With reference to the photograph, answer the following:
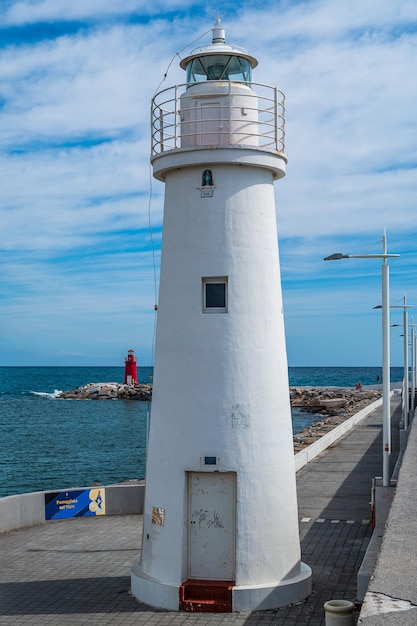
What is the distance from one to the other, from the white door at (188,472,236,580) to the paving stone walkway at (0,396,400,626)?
0.73m

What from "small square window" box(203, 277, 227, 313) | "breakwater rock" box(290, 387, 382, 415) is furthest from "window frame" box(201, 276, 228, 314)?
"breakwater rock" box(290, 387, 382, 415)

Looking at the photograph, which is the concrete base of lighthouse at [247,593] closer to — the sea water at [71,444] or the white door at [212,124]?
the white door at [212,124]

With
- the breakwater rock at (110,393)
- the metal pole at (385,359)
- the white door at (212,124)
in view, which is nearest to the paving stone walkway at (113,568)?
the metal pole at (385,359)

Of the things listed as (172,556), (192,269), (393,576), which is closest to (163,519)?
(172,556)

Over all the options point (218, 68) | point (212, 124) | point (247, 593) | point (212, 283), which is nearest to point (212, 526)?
point (247, 593)

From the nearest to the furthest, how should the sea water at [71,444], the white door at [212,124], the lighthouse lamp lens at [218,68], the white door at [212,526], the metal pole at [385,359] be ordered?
the white door at [212,526], the white door at [212,124], the lighthouse lamp lens at [218,68], the metal pole at [385,359], the sea water at [71,444]

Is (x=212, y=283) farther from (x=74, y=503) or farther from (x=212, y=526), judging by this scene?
(x=74, y=503)

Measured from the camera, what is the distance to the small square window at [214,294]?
43.1ft

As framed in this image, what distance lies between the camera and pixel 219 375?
12.9m

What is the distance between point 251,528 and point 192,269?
4268mm

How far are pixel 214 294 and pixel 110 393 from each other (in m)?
99.4

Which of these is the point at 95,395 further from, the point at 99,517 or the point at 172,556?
the point at 172,556

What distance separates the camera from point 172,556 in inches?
508

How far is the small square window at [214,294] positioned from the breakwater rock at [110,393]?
90.5 metres
